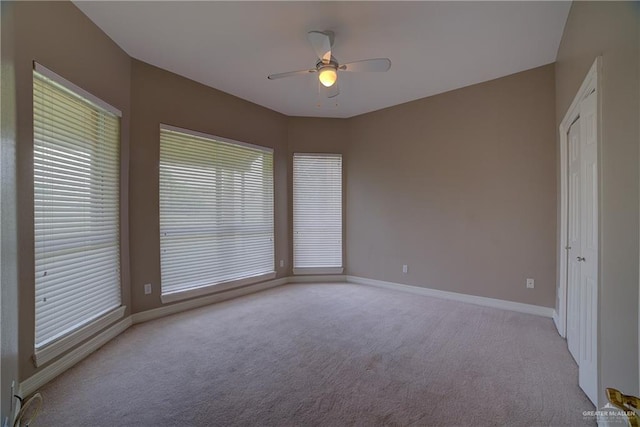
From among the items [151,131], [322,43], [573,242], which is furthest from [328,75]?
[573,242]

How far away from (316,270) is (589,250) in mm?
3815

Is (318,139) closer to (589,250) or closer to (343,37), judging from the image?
(343,37)

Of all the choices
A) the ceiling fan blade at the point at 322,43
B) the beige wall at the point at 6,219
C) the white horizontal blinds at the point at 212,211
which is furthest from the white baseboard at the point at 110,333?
the ceiling fan blade at the point at 322,43

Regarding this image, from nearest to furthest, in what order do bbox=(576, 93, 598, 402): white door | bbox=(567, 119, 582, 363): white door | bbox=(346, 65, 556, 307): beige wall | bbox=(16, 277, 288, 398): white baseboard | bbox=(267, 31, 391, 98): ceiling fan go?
bbox=(576, 93, 598, 402): white door
bbox=(16, 277, 288, 398): white baseboard
bbox=(567, 119, 582, 363): white door
bbox=(267, 31, 391, 98): ceiling fan
bbox=(346, 65, 556, 307): beige wall

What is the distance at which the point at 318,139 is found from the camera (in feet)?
16.9

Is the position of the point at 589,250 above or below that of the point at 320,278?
above

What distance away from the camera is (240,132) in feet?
14.3

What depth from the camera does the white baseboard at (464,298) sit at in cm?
349

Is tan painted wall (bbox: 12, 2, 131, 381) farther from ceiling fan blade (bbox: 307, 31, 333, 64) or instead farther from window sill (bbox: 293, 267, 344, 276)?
window sill (bbox: 293, 267, 344, 276)

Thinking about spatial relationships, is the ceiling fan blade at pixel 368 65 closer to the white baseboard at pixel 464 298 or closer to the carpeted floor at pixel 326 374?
the carpeted floor at pixel 326 374

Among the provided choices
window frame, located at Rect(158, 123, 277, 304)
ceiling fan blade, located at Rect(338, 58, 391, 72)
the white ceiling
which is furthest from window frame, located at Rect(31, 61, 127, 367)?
ceiling fan blade, located at Rect(338, 58, 391, 72)

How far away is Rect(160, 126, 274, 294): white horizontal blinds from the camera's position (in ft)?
11.8

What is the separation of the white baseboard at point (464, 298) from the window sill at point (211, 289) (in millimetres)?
1564

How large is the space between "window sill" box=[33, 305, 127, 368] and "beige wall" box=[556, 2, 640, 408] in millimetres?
3667
